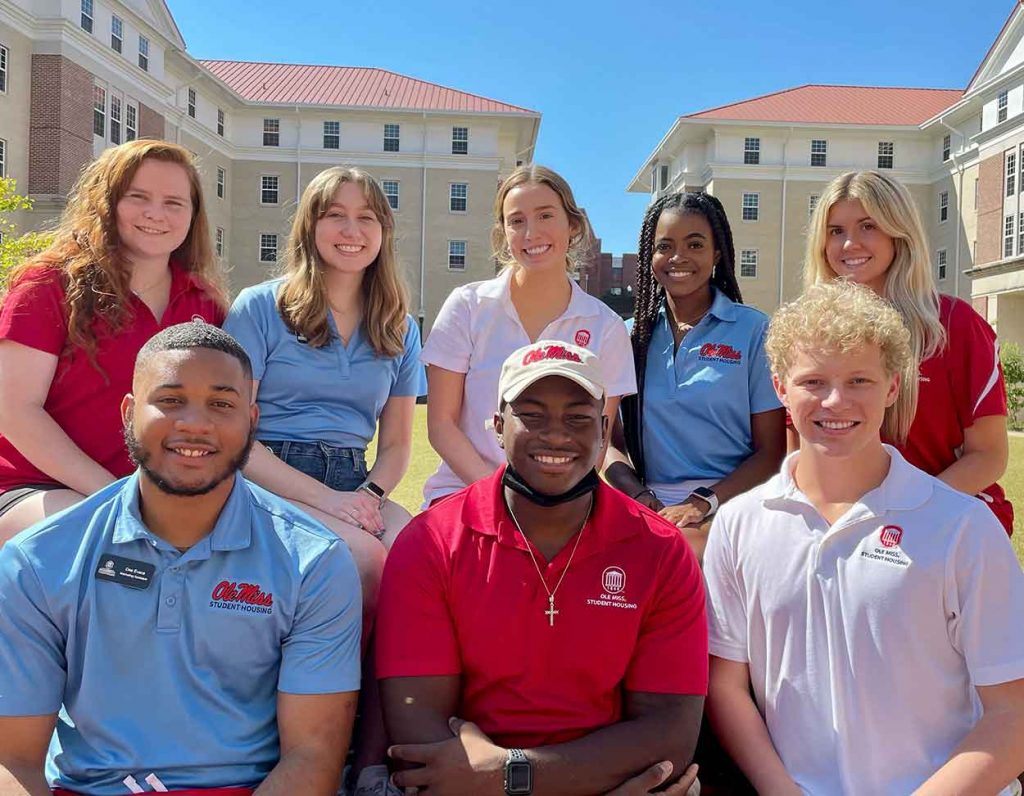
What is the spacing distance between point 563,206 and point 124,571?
106 inches

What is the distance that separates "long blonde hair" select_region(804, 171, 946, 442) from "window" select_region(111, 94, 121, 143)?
3512 cm

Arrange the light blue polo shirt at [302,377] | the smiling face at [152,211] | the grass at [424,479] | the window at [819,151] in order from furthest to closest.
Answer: the window at [819,151] < the grass at [424,479] < the light blue polo shirt at [302,377] < the smiling face at [152,211]

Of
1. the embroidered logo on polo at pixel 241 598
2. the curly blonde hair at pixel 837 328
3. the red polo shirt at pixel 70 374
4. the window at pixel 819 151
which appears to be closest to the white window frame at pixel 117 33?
the window at pixel 819 151

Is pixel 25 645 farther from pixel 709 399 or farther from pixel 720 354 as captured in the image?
pixel 720 354

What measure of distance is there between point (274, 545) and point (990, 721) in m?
2.21

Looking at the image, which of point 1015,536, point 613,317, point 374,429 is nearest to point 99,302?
point 374,429

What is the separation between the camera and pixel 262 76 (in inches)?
1871

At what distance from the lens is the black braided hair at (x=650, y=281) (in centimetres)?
447

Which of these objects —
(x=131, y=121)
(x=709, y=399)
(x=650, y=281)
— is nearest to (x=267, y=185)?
(x=131, y=121)

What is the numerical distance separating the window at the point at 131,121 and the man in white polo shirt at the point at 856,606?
1449 inches

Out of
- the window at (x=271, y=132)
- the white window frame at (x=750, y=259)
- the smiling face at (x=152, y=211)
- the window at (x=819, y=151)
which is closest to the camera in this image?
the smiling face at (x=152, y=211)

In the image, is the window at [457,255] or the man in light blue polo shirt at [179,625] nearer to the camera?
the man in light blue polo shirt at [179,625]

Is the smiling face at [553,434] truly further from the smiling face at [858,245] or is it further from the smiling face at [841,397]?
the smiling face at [858,245]

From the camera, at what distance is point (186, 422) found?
2672 mm
